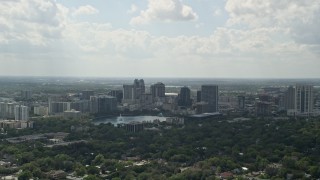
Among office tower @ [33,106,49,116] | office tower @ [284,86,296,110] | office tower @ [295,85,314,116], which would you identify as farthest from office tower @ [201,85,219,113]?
office tower @ [33,106,49,116]

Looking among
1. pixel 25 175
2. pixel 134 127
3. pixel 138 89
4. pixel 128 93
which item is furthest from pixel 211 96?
pixel 25 175

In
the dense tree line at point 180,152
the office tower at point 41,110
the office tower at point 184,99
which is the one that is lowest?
the dense tree line at point 180,152

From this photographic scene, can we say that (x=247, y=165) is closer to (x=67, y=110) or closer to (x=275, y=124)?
(x=275, y=124)

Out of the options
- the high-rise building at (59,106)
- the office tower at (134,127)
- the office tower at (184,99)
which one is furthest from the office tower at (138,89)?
the office tower at (134,127)

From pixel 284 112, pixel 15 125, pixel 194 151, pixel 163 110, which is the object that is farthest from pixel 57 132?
pixel 284 112

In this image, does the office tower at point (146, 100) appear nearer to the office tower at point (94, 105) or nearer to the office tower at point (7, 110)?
the office tower at point (94, 105)

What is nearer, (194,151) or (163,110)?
(194,151)

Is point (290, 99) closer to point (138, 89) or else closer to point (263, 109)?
point (263, 109)

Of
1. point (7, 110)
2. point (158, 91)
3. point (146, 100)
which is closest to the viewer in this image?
point (7, 110)
